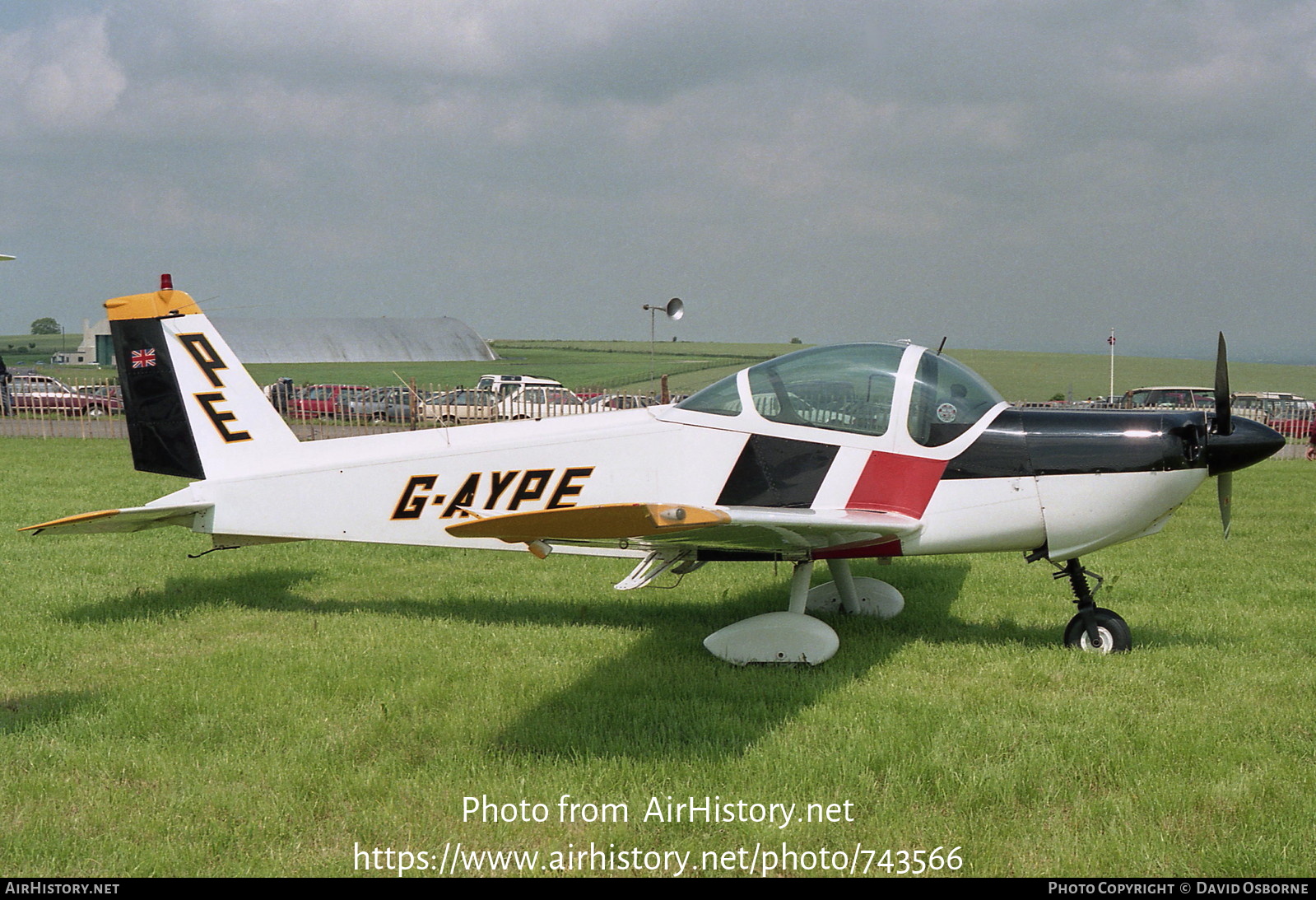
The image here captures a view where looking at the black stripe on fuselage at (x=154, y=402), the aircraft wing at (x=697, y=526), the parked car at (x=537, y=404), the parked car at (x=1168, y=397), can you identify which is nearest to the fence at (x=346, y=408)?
the parked car at (x=537, y=404)

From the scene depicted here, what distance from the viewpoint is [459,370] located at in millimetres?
63188

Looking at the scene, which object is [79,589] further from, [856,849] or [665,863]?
[856,849]

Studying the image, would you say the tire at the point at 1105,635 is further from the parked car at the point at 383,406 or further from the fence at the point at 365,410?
the parked car at the point at 383,406

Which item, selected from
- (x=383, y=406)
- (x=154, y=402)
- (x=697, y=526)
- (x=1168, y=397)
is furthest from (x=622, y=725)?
(x=1168, y=397)

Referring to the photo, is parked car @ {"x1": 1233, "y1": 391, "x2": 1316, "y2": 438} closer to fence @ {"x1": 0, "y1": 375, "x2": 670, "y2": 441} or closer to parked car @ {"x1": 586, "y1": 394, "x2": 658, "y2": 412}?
parked car @ {"x1": 586, "y1": 394, "x2": 658, "y2": 412}

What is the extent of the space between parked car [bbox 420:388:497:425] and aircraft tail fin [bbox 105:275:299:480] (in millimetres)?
16562


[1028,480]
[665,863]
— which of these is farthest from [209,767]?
[1028,480]

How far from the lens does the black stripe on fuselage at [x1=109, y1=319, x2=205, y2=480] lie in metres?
7.00

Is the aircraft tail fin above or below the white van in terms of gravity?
above

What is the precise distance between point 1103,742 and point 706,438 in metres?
2.70

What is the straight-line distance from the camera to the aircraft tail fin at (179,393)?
22.7ft

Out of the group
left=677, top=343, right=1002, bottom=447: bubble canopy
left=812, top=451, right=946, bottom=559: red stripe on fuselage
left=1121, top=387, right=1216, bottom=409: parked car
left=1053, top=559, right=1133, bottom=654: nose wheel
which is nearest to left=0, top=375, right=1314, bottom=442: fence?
left=1121, top=387, right=1216, bottom=409: parked car

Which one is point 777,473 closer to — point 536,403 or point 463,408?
point 536,403

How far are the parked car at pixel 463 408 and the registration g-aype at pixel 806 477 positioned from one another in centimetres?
1742
